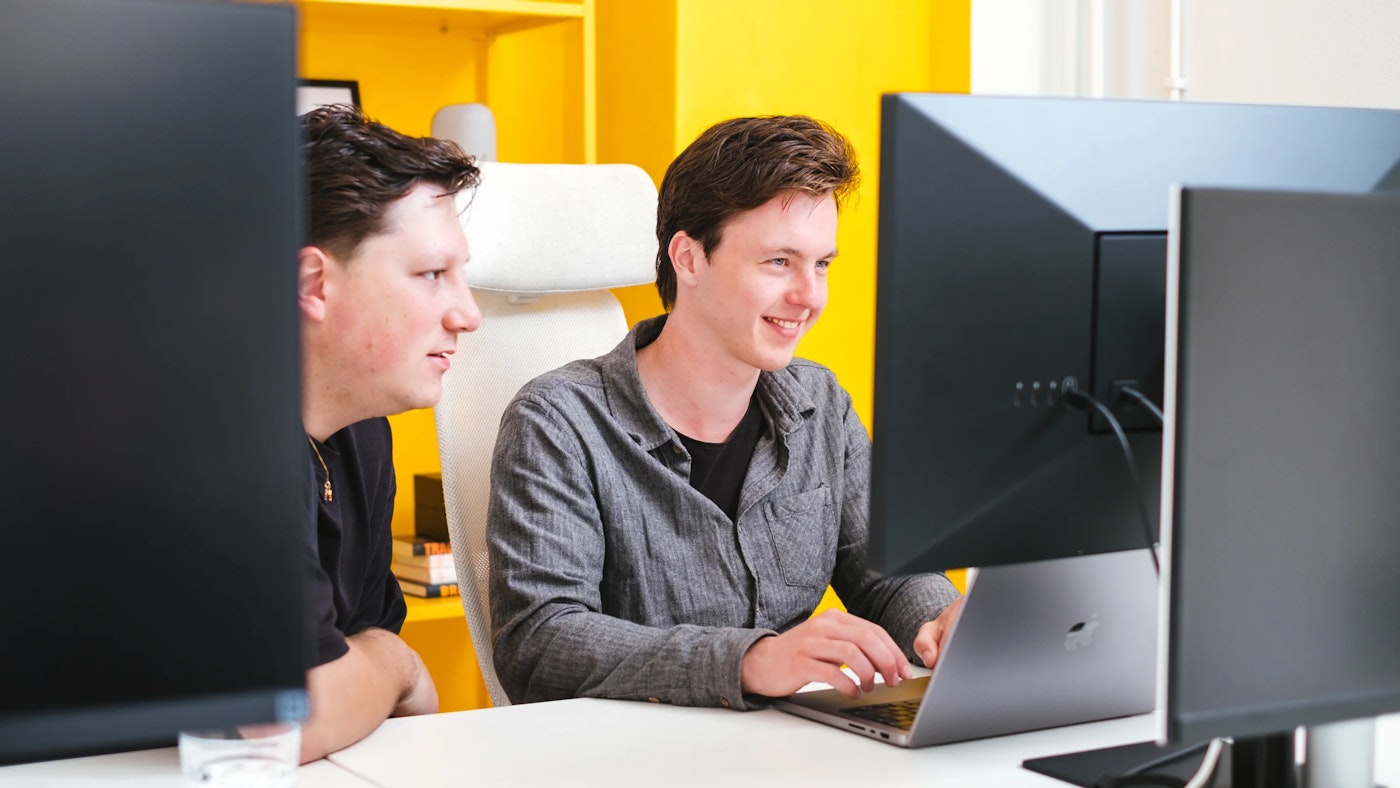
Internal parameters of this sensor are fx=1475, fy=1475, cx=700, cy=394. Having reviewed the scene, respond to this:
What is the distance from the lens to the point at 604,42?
3020mm

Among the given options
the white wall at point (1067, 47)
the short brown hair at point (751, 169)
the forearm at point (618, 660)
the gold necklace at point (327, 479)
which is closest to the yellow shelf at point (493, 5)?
the white wall at point (1067, 47)

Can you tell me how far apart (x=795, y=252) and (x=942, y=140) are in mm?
761

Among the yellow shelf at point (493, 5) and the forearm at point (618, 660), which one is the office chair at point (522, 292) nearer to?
the forearm at point (618, 660)

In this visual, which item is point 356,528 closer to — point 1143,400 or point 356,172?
point 356,172

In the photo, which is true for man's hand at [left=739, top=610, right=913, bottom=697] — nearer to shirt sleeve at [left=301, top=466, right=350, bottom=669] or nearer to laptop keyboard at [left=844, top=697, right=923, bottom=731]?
laptop keyboard at [left=844, top=697, right=923, bottom=731]

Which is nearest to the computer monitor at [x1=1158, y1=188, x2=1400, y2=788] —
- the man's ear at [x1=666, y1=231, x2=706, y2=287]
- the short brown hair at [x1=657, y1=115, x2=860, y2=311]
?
the short brown hair at [x1=657, y1=115, x2=860, y2=311]

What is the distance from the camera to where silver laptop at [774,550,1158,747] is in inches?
45.5

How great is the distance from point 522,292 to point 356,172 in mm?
650

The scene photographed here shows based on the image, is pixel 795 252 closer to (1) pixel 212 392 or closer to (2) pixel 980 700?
(2) pixel 980 700

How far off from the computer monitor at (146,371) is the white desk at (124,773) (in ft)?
1.70

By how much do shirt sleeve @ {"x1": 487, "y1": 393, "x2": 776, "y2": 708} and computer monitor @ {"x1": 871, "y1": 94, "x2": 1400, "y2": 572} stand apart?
0.39 meters

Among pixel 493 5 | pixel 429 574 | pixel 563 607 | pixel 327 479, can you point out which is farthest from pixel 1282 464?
pixel 493 5

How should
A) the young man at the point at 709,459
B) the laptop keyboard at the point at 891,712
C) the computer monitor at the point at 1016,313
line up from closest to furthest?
1. the computer monitor at the point at 1016,313
2. the laptop keyboard at the point at 891,712
3. the young man at the point at 709,459

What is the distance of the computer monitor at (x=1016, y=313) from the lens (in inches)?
38.9
